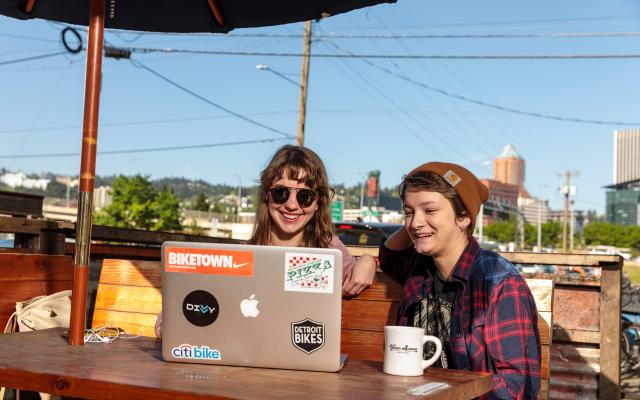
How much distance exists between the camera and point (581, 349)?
456 centimetres

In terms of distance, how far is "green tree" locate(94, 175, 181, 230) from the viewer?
247 ft

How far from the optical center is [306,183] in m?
3.39

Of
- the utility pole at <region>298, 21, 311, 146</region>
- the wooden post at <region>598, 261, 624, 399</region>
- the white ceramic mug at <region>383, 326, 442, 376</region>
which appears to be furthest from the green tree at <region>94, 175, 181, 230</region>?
the white ceramic mug at <region>383, 326, 442, 376</region>

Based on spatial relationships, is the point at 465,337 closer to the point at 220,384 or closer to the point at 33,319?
the point at 220,384

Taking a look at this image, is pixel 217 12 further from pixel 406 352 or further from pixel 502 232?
pixel 502 232

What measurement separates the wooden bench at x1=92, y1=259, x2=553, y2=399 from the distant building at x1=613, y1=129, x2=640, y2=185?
188633 mm

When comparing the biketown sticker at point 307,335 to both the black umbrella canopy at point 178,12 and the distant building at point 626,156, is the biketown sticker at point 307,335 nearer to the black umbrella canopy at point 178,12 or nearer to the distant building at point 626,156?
the black umbrella canopy at point 178,12

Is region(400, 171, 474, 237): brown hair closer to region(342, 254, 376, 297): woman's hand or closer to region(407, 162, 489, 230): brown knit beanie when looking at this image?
region(407, 162, 489, 230): brown knit beanie

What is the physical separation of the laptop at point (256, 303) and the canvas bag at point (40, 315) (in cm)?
186

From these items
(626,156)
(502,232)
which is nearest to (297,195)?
(502,232)

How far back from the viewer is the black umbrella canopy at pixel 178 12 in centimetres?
354

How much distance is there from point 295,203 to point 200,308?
1307 millimetres

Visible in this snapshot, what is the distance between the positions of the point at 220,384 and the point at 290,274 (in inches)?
14.2

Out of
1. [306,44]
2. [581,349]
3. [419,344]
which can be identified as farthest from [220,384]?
[306,44]
